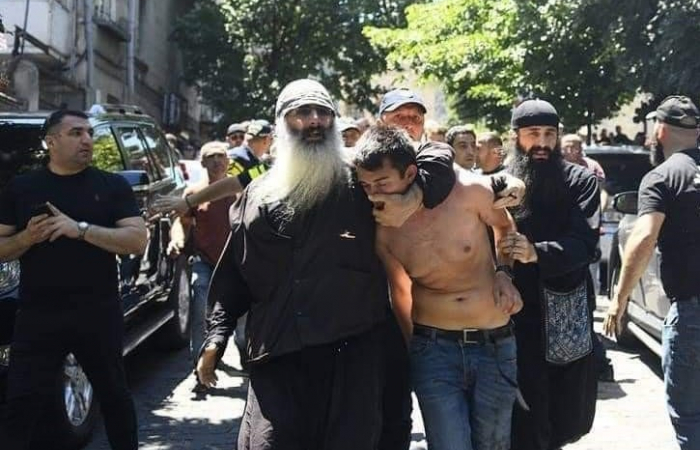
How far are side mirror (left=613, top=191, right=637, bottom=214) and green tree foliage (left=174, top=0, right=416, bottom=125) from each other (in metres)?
19.8

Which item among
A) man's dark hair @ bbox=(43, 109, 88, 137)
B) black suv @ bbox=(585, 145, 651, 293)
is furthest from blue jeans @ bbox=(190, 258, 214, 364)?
black suv @ bbox=(585, 145, 651, 293)

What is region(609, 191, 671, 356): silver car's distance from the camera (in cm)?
627

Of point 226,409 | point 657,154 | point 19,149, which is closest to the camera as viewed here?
point 657,154

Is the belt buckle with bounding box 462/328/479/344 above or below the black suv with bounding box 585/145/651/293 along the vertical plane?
below

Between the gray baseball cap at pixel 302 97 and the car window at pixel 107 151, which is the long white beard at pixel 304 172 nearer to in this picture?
the gray baseball cap at pixel 302 97

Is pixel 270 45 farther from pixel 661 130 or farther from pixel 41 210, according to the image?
pixel 661 130

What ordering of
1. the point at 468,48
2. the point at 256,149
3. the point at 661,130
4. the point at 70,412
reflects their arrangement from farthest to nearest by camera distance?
the point at 468,48
the point at 256,149
the point at 70,412
the point at 661,130

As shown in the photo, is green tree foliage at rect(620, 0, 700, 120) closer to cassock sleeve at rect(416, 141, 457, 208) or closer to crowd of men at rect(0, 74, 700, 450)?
crowd of men at rect(0, 74, 700, 450)

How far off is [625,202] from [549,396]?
198cm

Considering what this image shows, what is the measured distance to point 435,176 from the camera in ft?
11.3

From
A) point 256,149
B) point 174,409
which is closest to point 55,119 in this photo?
point 174,409

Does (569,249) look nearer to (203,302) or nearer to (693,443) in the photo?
(693,443)

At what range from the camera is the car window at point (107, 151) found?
6875 millimetres

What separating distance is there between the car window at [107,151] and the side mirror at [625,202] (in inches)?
146
